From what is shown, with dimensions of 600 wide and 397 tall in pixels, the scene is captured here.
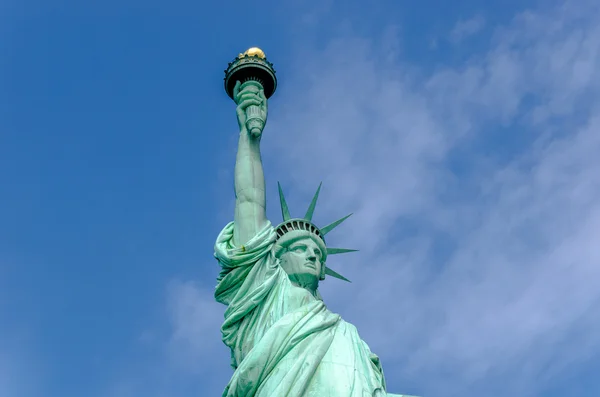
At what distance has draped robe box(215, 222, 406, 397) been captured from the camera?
14.3 meters

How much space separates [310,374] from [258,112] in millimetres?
5256

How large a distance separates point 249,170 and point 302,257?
1.80m

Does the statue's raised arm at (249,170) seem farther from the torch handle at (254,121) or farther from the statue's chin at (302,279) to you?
the statue's chin at (302,279)

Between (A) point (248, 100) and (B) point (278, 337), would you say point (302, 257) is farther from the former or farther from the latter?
(A) point (248, 100)

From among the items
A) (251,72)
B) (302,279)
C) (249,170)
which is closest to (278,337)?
(302,279)

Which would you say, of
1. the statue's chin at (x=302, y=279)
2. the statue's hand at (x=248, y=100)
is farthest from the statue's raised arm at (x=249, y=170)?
the statue's chin at (x=302, y=279)

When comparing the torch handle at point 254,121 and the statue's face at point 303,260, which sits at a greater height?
the torch handle at point 254,121

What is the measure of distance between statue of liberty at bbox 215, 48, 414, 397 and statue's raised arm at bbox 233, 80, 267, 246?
0.05ft

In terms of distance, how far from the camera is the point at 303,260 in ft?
53.6

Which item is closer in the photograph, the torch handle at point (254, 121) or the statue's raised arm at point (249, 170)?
the statue's raised arm at point (249, 170)

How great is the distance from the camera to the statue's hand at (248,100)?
1791 cm

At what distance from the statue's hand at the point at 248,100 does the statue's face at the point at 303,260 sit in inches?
86.0

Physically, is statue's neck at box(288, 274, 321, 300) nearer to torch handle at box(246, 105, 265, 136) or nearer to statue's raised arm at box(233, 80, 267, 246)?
statue's raised arm at box(233, 80, 267, 246)

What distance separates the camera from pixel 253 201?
1697 cm
